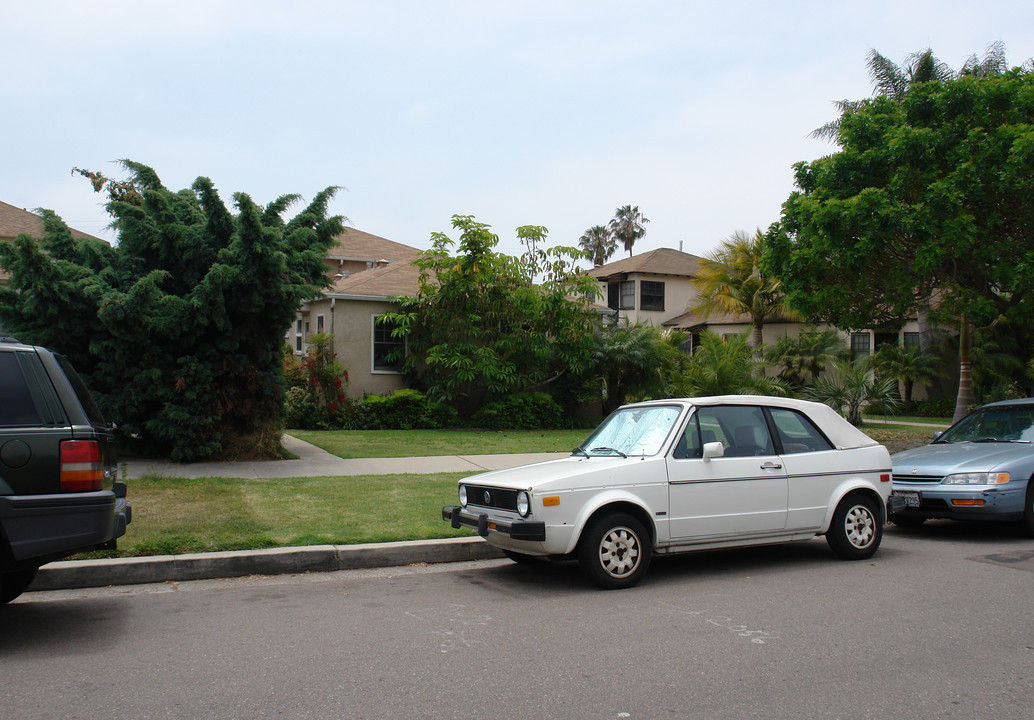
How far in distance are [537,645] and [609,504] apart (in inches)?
64.7

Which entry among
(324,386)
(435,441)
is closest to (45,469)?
(435,441)

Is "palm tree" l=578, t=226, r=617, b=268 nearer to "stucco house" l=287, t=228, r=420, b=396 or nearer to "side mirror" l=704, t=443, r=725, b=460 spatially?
"stucco house" l=287, t=228, r=420, b=396

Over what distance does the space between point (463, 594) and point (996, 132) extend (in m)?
11.2

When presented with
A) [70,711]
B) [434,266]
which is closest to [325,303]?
[434,266]

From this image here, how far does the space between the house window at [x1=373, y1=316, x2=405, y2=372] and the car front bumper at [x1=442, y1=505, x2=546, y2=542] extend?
562 inches

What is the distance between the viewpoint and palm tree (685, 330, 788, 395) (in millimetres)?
20109

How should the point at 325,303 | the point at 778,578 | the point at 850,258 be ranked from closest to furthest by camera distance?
1. the point at 778,578
2. the point at 850,258
3. the point at 325,303

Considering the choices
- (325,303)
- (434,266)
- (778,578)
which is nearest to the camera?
(778,578)

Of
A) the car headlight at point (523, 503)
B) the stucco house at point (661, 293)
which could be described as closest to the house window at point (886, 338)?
the stucco house at point (661, 293)

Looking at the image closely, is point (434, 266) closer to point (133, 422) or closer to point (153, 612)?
point (133, 422)

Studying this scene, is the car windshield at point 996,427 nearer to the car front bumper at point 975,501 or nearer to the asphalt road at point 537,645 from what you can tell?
the car front bumper at point 975,501

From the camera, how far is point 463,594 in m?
6.58

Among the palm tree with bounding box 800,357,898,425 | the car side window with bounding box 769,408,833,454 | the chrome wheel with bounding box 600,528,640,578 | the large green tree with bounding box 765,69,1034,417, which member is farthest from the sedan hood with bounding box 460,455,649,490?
the palm tree with bounding box 800,357,898,425

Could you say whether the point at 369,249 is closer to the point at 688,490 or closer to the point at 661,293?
the point at 661,293
